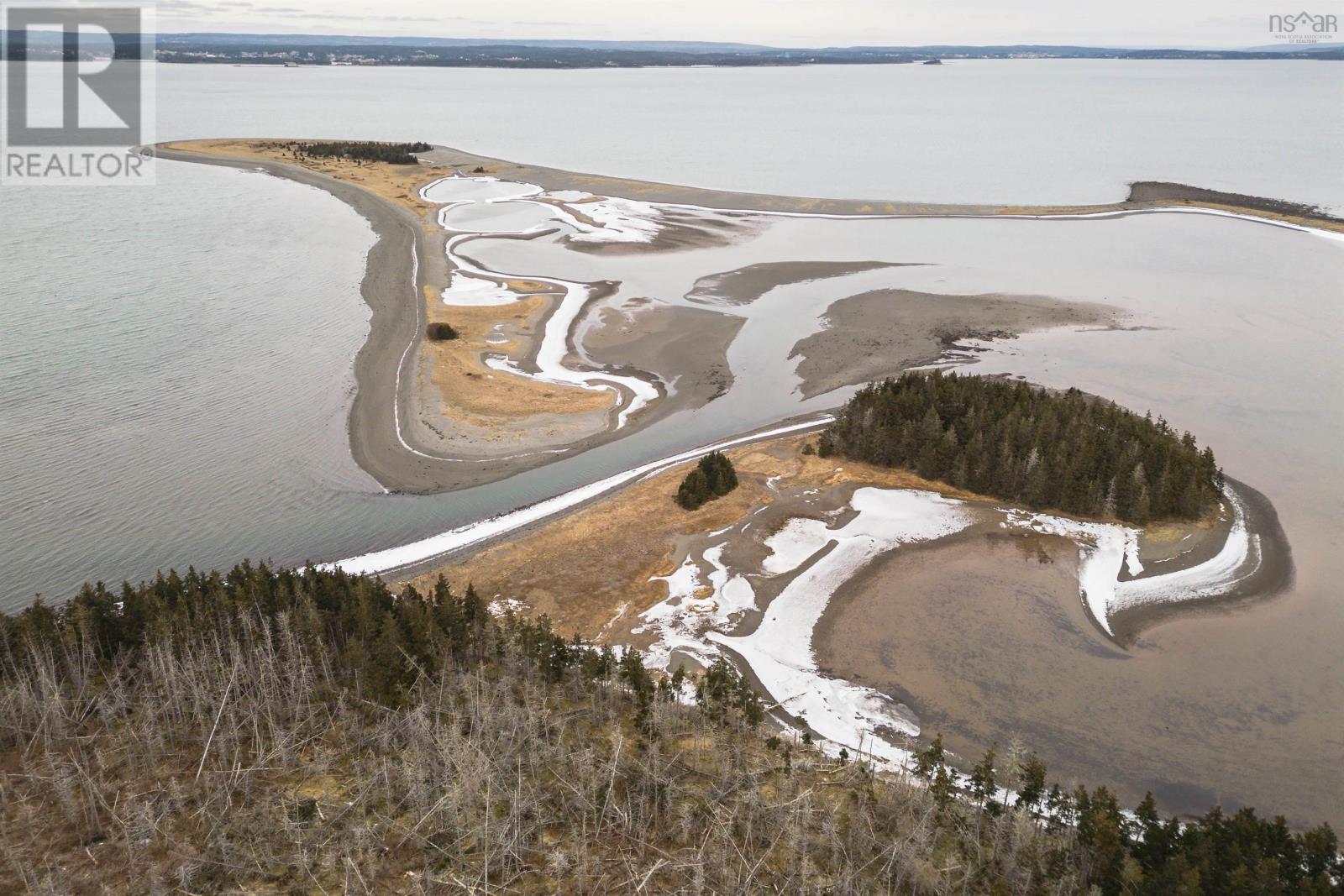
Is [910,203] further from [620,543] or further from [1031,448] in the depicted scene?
[620,543]

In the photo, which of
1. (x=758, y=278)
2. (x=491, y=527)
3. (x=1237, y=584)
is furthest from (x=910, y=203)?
(x=491, y=527)

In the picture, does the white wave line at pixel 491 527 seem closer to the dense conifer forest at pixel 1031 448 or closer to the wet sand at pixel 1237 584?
the dense conifer forest at pixel 1031 448

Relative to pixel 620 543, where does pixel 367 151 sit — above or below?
above

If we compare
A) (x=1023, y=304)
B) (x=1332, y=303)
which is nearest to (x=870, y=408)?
(x=1023, y=304)

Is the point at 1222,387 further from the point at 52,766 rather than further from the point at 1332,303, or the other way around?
the point at 52,766

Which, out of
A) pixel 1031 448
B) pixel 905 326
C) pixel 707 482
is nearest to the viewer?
pixel 707 482
